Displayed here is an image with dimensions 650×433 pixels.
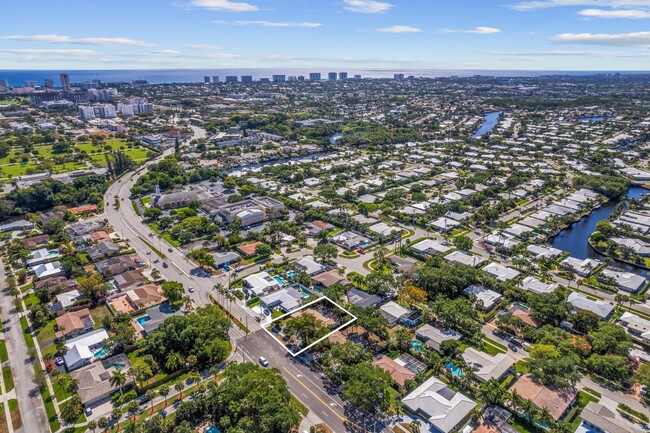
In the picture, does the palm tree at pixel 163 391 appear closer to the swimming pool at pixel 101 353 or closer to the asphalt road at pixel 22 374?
the swimming pool at pixel 101 353

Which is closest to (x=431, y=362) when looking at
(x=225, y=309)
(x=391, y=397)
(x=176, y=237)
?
(x=391, y=397)

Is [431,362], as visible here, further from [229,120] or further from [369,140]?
[229,120]

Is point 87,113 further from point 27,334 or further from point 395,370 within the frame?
point 395,370

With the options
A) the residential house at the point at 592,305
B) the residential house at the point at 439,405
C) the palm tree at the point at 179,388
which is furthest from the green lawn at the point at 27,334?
the residential house at the point at 592,305

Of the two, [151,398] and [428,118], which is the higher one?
[428,118]

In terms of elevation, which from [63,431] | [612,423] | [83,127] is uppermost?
[83,127]

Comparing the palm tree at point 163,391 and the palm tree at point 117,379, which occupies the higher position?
the palm tree at point 117,379

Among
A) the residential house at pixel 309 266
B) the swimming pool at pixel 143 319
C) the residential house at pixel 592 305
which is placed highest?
the residential house at pixel 592 305

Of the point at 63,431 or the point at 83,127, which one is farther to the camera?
the point at 83,127
